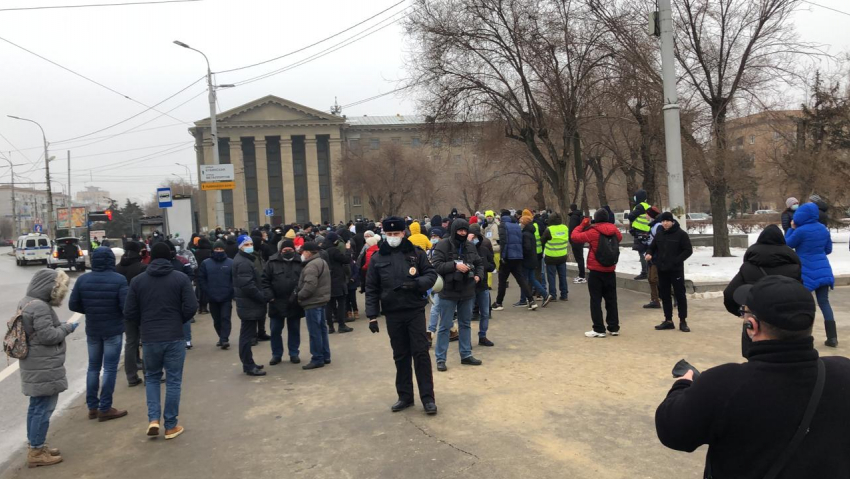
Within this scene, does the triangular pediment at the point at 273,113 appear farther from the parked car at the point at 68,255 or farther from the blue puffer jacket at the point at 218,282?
the blue puffer jacket at the point at 218,282

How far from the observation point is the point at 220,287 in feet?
31.0

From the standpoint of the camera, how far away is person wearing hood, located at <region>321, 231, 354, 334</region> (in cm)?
1020

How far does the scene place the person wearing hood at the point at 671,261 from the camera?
8.84m

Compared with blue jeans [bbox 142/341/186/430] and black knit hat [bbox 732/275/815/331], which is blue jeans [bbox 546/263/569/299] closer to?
blue jeans [bbox 142/341/186/430]

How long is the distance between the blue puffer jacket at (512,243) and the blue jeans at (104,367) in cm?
676

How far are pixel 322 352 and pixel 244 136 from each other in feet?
226

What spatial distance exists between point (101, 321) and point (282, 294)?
252 cm

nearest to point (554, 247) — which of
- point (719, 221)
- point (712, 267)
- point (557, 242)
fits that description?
point (557, 242)

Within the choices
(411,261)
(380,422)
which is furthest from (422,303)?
(380,422)

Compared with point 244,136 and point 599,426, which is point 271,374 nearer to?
point 599,426

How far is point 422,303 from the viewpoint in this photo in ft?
20.0

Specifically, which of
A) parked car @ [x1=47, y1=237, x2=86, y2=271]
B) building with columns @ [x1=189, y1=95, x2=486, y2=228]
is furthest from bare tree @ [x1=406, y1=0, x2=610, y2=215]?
building with columns @ [x1=189, y1=95, x2=486, y2=228]

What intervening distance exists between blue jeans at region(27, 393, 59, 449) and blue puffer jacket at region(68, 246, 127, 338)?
115 centimetres

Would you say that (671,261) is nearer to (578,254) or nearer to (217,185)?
(578,254)
